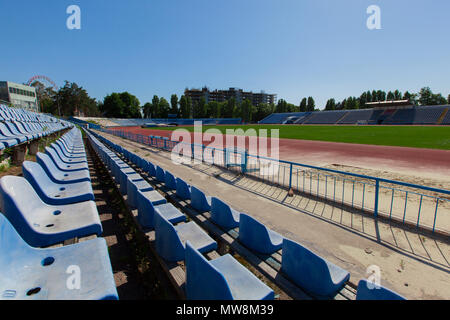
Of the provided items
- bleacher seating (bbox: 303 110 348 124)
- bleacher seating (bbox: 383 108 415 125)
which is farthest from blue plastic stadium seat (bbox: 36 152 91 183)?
bleacher seating (bbox: 303 110 348 124)

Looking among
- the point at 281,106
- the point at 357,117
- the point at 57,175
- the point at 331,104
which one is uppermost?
the point at 331,104

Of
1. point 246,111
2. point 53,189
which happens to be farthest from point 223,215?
point 246,111

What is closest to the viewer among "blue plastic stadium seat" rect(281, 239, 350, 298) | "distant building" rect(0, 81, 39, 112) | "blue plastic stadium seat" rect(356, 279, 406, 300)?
"blue plastic stadium seat" rect(356, 279, 406, 300)

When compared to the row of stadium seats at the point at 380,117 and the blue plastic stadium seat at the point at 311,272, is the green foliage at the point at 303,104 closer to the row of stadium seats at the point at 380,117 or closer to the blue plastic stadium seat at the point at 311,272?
the row of stadium seats at the point at 380,117

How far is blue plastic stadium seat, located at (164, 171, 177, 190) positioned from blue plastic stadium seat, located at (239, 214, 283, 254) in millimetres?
2941

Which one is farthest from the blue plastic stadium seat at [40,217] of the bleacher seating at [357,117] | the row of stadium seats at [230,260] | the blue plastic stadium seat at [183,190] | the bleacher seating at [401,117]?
the bleacher seating at [357,117]

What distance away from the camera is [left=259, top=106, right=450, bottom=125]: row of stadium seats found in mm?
58487

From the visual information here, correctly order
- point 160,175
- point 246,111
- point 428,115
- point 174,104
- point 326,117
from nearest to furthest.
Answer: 1. point 160,175
2. point 428,115
3. point 326,117
4. point 174,104
5. point 246,111

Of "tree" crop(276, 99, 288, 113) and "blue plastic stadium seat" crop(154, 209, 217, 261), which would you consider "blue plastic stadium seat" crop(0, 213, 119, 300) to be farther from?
"tree" crop(276, 99, 288, 113)

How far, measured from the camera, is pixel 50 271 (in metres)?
1.83

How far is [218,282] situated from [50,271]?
1455 millimetres

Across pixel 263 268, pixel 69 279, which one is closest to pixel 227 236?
pixel 263 268

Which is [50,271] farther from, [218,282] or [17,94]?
[17,94]
